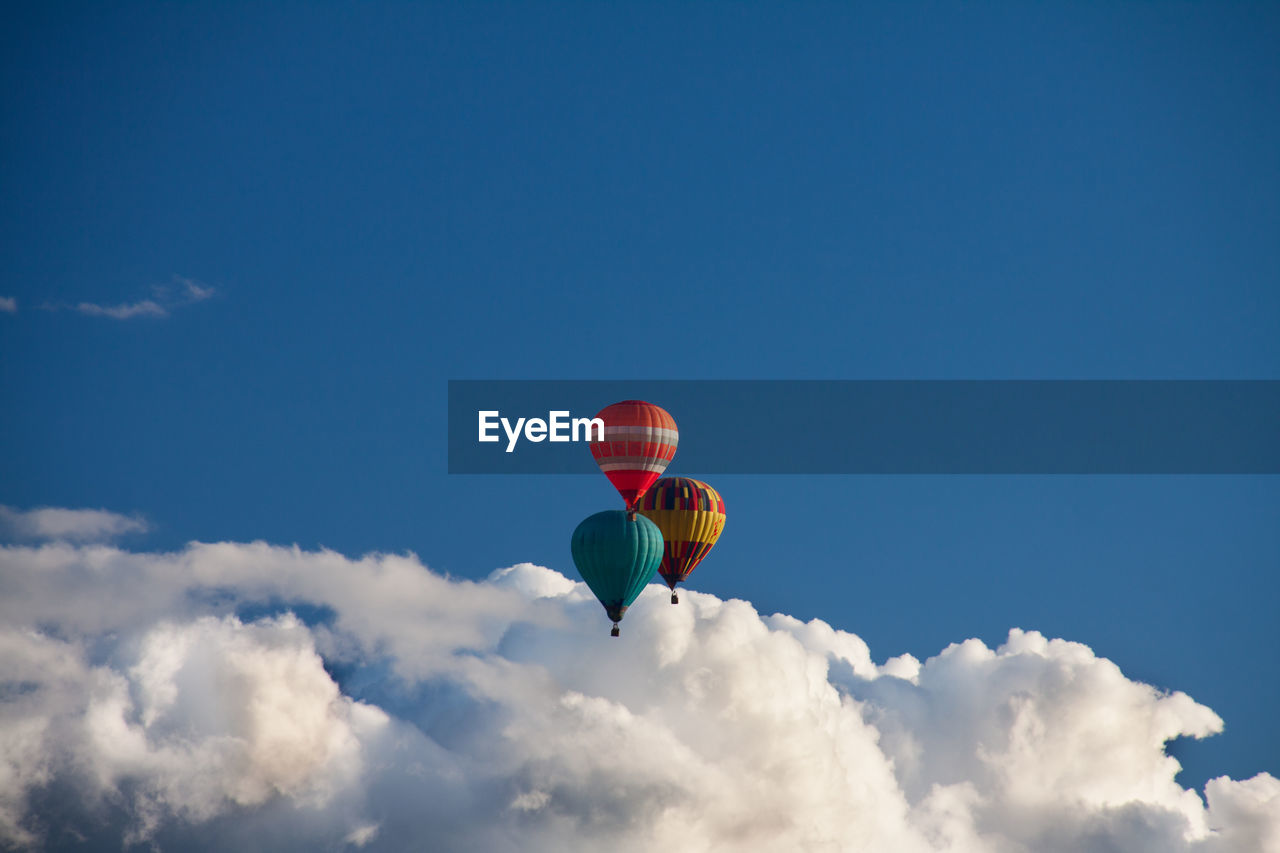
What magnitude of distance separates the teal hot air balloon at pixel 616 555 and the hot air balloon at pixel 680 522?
17.8ft

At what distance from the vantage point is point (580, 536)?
102125 mm

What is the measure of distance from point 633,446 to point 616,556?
7480 millimetres

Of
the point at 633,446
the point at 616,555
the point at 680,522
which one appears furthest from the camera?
the point at 680,522

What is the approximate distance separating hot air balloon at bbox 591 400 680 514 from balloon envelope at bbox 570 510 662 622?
2597 mm

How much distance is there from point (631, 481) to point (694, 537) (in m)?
7.36

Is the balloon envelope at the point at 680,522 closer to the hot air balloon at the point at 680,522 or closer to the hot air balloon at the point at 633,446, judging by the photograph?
the hot air balloon at the point at 680,522

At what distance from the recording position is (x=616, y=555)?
101 m

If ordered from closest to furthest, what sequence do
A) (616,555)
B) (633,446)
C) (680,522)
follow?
(616,555) < (633,446) < (680,522)

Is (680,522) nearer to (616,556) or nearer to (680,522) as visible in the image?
(680,522)

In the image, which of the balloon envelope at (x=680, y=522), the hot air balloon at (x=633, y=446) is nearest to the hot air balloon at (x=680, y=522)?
the balloon envelope at (x=680, y=522)

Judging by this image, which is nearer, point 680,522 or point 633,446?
point 633,446

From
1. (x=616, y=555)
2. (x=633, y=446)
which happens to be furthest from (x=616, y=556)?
(x=633, y=446)

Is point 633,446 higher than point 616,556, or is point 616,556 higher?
point 633,446

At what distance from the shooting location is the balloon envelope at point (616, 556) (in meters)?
101
